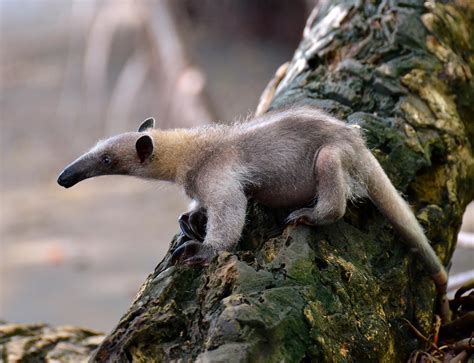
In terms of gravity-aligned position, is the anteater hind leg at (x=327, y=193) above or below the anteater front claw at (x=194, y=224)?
below

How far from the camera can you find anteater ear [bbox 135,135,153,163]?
394 cm

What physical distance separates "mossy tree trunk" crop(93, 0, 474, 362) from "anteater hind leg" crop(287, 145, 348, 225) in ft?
0.18

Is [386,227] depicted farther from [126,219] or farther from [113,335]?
[126,219]

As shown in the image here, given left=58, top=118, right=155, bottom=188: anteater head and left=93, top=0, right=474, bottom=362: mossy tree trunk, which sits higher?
left=58, top=118, right=155, bottom=188: anteater head

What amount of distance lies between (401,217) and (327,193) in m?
0.33

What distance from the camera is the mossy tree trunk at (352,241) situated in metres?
2.77

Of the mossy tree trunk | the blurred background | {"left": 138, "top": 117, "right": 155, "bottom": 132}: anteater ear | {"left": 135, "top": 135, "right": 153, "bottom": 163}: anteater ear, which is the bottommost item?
the mossy tree trunk

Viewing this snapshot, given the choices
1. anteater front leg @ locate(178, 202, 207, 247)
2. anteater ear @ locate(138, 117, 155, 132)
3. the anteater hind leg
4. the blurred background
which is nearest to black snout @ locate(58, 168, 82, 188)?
anteater ear @ locate(138, 117, 155, 132)

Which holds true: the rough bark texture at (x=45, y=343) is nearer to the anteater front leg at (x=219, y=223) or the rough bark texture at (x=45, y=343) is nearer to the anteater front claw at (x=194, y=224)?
the anteater front claw at (x=194, y=224)

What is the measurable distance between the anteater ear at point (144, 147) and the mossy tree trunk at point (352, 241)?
26.0 inches

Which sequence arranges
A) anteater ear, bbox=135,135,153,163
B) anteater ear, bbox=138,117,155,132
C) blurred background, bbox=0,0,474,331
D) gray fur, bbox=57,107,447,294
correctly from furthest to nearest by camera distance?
blurred background, bbox=0,0,474,331 < anteater ear, bbox=138,117,155,132 < anteater ear, bbox=135,135,153,163 < gray fur, bbox=57,107,447,294

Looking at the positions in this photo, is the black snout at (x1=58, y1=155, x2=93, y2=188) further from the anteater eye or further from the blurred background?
the blurred background

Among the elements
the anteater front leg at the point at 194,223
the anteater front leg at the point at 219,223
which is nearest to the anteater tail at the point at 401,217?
the anteater front leg at the point at 219,223

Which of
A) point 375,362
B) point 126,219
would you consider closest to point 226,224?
point 375,362
